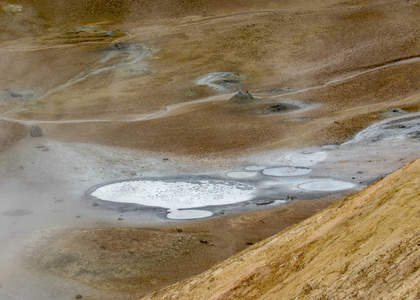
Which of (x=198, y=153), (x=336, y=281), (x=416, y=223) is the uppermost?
(x=416, y=223)

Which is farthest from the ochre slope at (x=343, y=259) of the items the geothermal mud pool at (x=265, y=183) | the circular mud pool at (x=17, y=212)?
the circular mud pool at (x=17, y=212)

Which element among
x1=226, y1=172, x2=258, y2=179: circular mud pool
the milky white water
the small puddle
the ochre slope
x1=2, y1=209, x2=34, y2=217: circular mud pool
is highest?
the ochre slope

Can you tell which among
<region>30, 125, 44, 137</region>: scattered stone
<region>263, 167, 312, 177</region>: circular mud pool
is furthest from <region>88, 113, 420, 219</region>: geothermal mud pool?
<region>30, 125, 44, 137</region>: scattered stone

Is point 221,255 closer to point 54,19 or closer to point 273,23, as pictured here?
point 273,23

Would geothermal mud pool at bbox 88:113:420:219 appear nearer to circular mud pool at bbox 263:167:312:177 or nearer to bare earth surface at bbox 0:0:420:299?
circular mud pool at bbox 263:167:312:177

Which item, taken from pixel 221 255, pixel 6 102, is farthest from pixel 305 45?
pixel 221 255

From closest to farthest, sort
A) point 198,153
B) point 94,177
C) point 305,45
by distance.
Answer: point 94,177 < point 198,153 < point 305,45

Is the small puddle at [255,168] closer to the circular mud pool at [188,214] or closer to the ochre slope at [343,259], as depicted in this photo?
the circular mud pool at [188,214]
